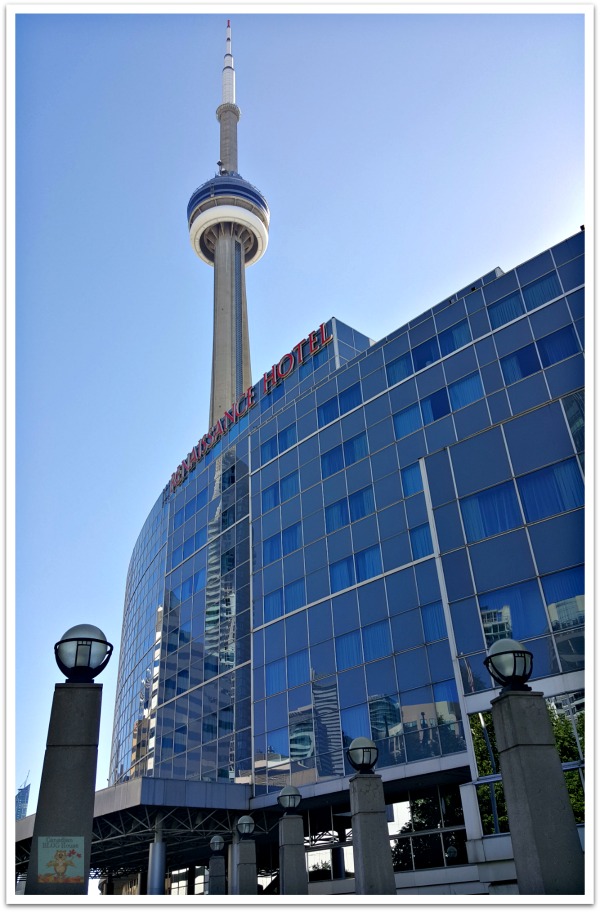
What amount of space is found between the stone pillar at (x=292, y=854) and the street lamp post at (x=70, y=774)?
12.6 m

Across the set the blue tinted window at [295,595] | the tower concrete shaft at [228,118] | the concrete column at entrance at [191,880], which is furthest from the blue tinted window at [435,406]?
the tower concrete shaft at [228,118]

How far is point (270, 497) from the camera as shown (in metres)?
44.2

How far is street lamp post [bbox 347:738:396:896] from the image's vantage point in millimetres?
14992

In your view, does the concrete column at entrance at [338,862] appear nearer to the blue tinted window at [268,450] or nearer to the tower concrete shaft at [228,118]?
the blue tinted window at [268,450]

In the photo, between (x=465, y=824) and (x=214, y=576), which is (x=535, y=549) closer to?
(x=465, y=824)

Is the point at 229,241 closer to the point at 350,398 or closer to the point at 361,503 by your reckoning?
the point at 350,398

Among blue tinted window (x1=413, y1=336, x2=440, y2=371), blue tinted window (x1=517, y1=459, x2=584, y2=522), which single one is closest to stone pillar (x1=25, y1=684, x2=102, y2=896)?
blue tinted window (x1=517, y1=459, x2=584, y2=522)

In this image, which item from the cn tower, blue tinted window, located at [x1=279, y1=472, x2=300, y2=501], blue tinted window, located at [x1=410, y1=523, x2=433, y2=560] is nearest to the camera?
blue tinted window, located at [x1=410, y1=523, x2=433, y2=560]

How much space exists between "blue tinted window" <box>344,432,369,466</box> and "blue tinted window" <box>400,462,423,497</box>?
367 centimetres

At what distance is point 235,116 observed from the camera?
125688mm

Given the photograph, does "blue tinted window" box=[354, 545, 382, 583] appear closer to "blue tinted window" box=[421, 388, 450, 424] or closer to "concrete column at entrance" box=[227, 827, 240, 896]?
"blue tinted window" box=[421, 388, 450, 424]

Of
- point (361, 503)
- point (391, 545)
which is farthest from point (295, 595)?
point (391, 545)

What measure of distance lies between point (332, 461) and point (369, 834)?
25625mm

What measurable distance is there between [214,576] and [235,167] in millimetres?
92050
